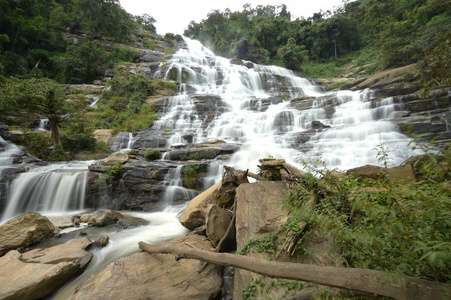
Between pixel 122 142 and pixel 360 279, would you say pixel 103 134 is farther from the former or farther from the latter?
pixel 360 279

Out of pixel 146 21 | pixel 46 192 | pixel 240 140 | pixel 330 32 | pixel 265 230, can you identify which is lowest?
pixel 265 230

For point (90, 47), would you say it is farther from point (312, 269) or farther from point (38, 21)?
point (312, 269)

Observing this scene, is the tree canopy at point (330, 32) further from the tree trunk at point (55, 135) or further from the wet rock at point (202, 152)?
the tree trunk at point (55, 135)

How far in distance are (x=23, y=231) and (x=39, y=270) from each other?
2206mm

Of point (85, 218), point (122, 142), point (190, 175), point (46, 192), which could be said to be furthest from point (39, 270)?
point (122, 142)

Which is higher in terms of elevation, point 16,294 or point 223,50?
point 223,50

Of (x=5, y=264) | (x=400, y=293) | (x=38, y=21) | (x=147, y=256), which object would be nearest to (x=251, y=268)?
(x=400, y=293)

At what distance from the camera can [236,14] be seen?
49.4 meters

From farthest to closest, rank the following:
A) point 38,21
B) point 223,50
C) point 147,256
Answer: point 223,50, point 38,21, point 147,256

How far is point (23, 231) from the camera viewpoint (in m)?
4.68

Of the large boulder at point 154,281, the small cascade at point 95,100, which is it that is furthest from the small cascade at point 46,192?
the small cascade at point 95,100

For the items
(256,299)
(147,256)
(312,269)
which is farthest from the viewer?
(147,256)

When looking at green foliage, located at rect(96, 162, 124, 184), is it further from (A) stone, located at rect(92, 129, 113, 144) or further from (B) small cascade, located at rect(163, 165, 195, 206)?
(A) stone, located at rect(92, 129, 113, 144)

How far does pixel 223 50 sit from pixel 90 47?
2395 centimetres
